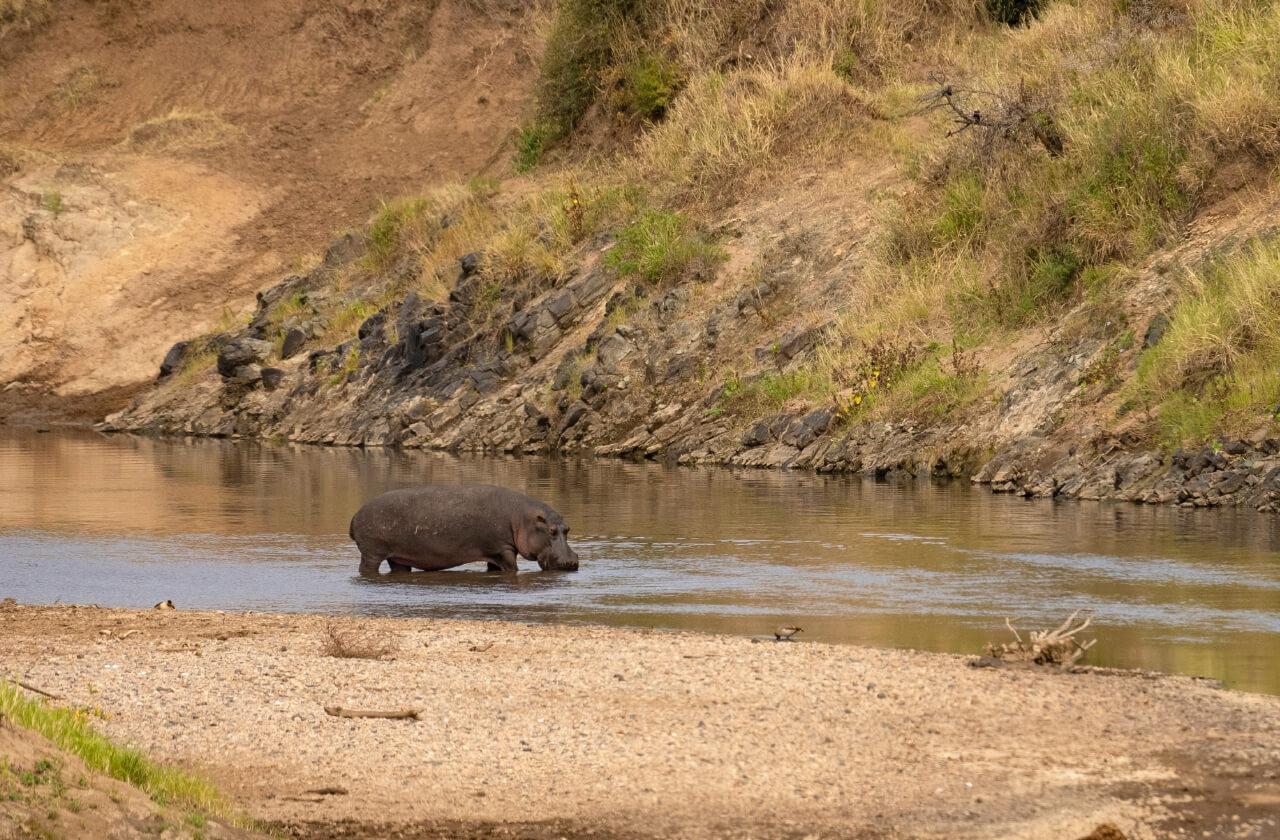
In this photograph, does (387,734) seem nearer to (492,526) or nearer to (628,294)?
(492,526)

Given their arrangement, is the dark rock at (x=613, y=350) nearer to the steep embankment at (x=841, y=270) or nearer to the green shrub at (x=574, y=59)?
the steep embankment at (x=841, y=270)

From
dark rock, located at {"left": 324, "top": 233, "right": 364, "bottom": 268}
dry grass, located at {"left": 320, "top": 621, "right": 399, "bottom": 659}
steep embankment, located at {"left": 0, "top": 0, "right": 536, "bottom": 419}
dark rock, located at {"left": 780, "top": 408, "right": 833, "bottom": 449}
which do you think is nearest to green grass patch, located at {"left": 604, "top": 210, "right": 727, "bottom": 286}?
dark rock, located at {"left": 780, "top": 408, "right": 833, "bottom": 449}

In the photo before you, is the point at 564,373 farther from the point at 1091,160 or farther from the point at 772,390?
the point at 1091,160

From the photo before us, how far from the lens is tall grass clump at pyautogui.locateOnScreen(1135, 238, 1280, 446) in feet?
66.8

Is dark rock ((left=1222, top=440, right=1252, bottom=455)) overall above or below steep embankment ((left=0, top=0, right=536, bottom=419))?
below

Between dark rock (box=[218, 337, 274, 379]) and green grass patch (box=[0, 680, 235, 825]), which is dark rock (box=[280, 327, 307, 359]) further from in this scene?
green grass patch (box=[0, 680, 235, 825])

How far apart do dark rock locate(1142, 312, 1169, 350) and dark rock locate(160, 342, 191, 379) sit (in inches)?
982

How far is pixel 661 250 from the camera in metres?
32.1

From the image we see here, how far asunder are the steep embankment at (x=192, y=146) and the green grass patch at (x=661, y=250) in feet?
40.4

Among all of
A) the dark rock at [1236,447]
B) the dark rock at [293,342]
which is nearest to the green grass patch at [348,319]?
the dark rock at [293,342]

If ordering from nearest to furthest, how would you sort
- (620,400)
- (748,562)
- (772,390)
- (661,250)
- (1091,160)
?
(748,562)
(1091,160)
(772,390)
(620,400)
(661,250)

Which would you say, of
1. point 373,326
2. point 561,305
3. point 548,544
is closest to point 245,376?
point 373,326

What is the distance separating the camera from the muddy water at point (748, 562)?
1262 centimetres

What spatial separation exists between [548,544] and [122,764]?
27.4 ft
